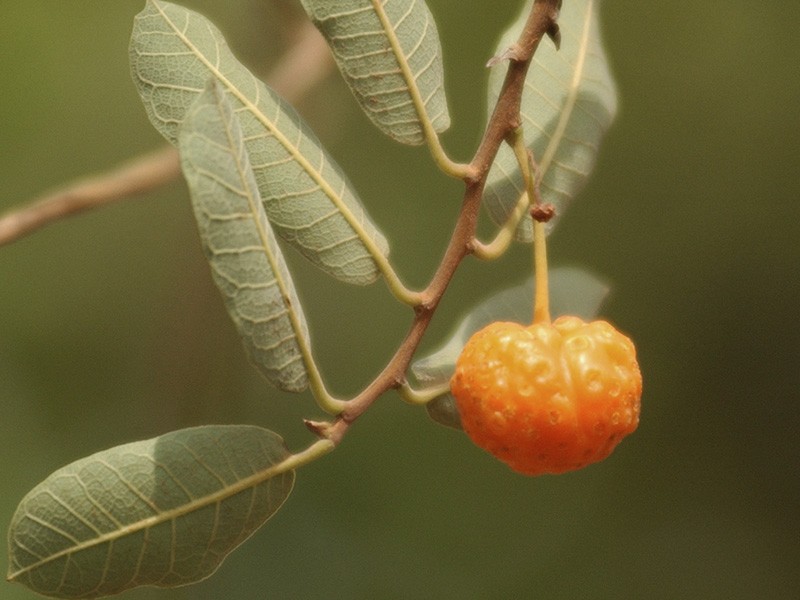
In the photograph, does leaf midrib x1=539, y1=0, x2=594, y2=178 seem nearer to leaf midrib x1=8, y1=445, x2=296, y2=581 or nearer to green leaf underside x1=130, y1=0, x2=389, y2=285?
green leaf underside x1=130, y1=0, x2=389, y2=285

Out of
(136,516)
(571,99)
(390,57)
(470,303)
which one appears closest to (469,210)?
Answer: (390,57)

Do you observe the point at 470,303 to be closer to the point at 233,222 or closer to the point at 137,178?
the point at 137,178

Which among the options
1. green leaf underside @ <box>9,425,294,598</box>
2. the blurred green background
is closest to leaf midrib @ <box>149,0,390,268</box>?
green leaf underside @ <box>9,425,294,598</box>

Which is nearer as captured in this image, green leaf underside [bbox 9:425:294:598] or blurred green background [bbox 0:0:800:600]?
green leaf underside [bbox 9:425:294:598]

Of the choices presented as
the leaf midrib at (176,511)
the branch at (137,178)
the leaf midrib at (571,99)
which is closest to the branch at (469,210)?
the leaf midrib at (176,511)

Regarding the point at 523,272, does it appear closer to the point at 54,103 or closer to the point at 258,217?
the point at 54,103

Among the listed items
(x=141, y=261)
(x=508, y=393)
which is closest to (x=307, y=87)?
(x=508, y=393)

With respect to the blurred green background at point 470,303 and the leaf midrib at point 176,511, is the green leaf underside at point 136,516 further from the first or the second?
the blurred green background at point 470,303
